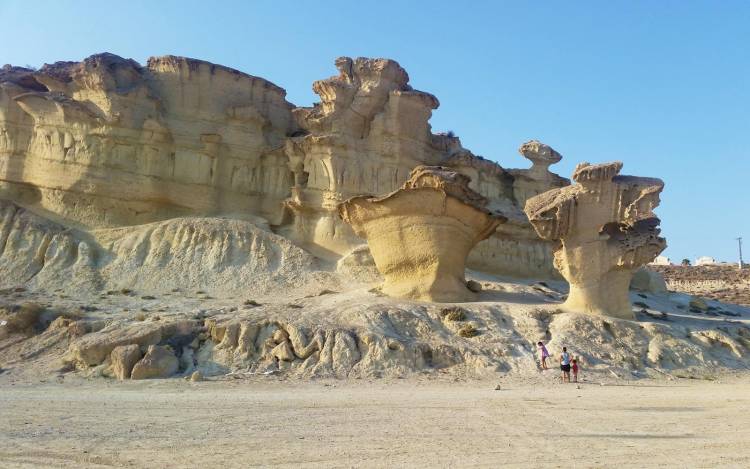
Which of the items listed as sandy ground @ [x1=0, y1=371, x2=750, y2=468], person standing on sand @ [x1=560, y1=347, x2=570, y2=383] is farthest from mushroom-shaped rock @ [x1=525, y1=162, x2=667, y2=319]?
sandy ground @ [x1=0, y1=371, x2=750, y2=468]

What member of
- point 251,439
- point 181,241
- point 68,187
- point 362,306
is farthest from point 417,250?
point 68,187

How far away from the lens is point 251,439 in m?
7.39

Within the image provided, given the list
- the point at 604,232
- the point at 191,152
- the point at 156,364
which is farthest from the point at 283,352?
the point at 191,152

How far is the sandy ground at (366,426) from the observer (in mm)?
6488

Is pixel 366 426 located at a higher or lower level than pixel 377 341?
lower

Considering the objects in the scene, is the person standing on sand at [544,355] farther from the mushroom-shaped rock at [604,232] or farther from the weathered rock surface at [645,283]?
the weathered rock surface at [645,283]

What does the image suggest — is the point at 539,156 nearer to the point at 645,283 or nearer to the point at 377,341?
the point at 645,283

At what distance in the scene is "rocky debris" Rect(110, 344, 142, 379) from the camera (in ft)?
47.4

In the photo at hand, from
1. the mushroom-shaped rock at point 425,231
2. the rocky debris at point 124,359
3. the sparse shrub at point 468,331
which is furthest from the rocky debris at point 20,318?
the sparse shrub at point 468,331

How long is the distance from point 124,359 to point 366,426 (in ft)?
28.2

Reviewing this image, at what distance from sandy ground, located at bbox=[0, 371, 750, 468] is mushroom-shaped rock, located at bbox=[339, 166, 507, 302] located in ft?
26.8

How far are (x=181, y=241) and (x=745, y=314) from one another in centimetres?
2849

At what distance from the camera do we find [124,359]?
47.9ft

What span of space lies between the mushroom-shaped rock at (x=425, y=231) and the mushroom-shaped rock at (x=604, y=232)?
3.01 m
